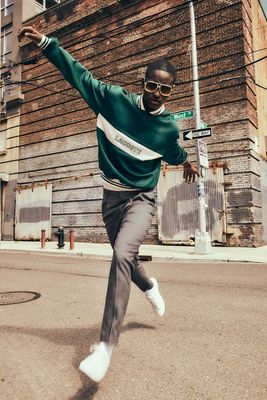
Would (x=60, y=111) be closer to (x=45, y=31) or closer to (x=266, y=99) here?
(x=45, y=31)

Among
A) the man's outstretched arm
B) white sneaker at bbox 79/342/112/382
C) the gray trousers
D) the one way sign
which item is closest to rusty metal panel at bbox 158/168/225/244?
the one way sign

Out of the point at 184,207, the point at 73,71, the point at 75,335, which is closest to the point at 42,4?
the point at 184,207

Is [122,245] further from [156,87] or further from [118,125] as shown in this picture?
[156,87]

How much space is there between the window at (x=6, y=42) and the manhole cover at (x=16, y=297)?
70.3 ft

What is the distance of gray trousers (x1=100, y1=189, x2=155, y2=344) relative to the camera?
2.31 m

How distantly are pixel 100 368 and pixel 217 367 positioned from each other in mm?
906

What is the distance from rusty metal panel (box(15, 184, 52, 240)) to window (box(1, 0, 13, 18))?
11686 mm

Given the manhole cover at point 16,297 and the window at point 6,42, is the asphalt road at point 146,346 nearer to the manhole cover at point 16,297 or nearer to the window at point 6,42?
the manhole cover at point 16,297

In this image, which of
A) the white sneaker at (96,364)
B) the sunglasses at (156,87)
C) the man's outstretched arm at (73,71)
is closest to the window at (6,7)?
the man's outstretched arm at (73,71)

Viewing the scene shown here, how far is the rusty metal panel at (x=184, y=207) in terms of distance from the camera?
14.3m

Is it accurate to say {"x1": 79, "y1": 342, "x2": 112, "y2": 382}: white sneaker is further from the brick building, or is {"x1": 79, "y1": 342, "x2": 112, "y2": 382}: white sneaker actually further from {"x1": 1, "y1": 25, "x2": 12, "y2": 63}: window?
{"x1": 1, "y1": 25, "x2": 12, "y2": 63}: window

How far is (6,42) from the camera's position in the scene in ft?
76.6

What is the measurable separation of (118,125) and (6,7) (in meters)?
25.1

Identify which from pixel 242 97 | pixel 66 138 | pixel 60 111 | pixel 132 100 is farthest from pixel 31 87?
pixel 132 100
